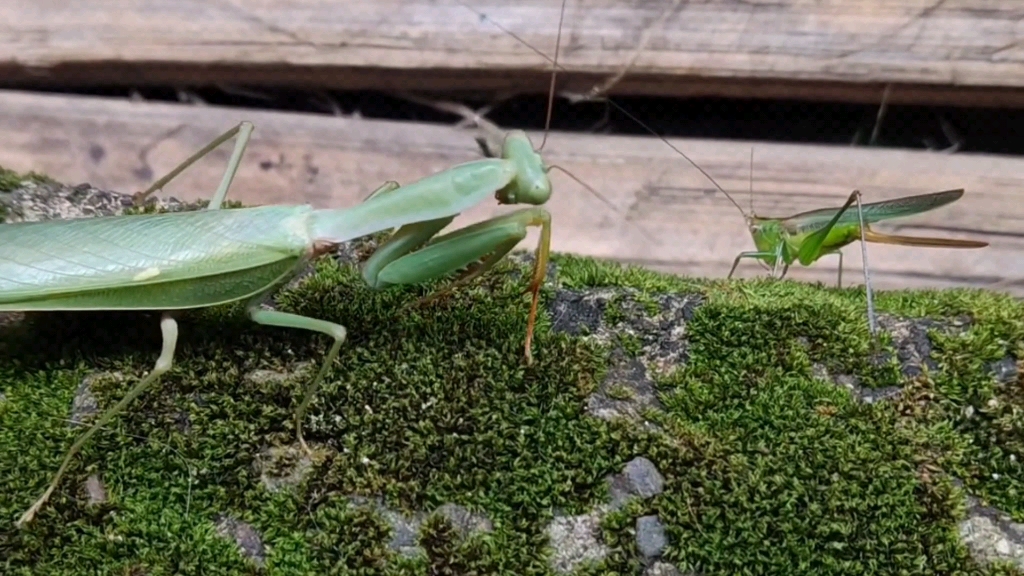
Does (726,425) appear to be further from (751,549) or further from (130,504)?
(130,504)

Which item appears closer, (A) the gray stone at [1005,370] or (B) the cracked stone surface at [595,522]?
(B) the cracked stone surface at [595,522]

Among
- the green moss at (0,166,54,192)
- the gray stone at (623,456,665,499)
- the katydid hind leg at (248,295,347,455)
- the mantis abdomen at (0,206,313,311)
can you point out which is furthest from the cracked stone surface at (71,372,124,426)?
the gray stone at (623,456,665,499)

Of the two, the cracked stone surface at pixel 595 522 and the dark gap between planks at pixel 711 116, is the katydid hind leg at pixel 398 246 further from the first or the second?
the dark gap between planks at pixel 711 116

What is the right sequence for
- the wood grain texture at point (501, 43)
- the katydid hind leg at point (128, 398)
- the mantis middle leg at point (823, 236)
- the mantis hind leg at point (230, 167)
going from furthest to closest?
the wood grain texture at point (501, 43)
the mantis middle leg at point (823, 236)
the mantis hind leg at point (230, 167)
the katydid hind leg at point (128, 398)

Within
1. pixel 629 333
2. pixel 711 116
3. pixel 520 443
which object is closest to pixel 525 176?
pixel 629 333

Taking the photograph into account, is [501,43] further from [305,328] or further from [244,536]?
[244,536]

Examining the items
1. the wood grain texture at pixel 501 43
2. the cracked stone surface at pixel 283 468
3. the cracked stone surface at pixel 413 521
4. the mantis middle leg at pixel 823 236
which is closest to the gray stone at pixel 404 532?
the cracked stone surface at pixel 413 521
